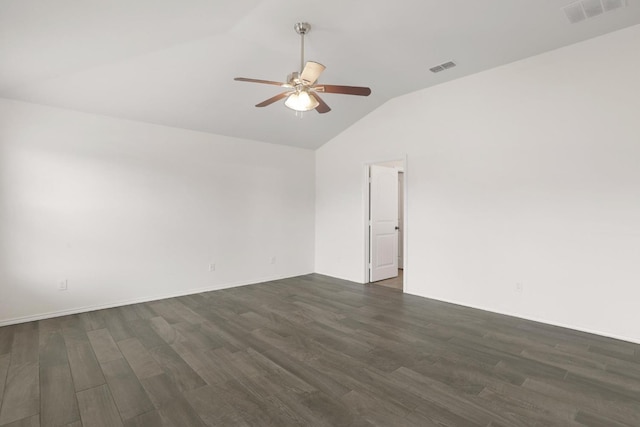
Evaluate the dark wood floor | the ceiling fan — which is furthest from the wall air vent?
the dark wood floor

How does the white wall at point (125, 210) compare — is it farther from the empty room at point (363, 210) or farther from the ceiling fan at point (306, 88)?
the ceiling fan at point (306, 88)

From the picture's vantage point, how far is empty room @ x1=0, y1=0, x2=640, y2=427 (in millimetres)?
2316

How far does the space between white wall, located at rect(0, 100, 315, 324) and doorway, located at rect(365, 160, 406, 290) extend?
1.69 meters

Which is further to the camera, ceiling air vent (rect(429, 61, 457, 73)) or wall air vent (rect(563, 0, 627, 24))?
ceiling air vent (rect(429, 61, 457, 73))

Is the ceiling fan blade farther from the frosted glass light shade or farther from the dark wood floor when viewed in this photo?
the dark wood floor

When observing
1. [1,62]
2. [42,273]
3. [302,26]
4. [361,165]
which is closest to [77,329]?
[42,273]

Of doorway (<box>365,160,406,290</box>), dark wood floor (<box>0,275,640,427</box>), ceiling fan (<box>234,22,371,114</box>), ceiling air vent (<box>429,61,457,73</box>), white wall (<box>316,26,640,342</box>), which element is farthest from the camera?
doorway (<box>365,160,406,290</box>)

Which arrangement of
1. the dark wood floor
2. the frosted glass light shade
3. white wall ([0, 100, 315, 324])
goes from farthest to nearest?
white wall ([0, 100, 315, 324]) → the frosted glass light shade → the dark wood floor

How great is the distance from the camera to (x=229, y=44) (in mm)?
3256

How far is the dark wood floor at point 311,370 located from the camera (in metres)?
2.03

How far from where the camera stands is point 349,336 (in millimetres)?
3297

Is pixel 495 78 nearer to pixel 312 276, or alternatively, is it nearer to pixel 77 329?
pixel 312 276

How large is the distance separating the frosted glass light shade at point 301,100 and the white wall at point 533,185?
2414 millimetres

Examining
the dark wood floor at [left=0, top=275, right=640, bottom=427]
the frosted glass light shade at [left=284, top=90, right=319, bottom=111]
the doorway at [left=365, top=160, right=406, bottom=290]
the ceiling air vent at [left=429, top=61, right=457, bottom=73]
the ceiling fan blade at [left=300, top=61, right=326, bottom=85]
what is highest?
the ceiling air vent at [left=429, top=61, right=457, bottom=73]
